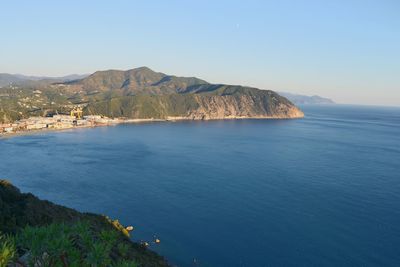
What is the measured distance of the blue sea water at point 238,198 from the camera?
80625mm

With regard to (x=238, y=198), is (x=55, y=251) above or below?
above

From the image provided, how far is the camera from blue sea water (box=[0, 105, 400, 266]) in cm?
8062

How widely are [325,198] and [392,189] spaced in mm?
29238

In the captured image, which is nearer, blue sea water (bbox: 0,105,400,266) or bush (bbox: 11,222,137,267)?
bush (bbox: 11,222,137,267)

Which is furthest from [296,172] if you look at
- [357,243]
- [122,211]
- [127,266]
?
[127,266]

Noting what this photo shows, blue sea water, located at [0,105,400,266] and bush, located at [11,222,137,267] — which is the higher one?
bush, located at [11,222,137,267]

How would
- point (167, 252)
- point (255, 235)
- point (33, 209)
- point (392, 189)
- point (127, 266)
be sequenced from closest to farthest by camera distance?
1. point (127, 266)
2. point (33, 209)
3. point (167, 252)
4. point (255, 235)
5. point (392, 189)

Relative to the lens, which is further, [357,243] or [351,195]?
[351,195]

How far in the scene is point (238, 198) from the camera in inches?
4532

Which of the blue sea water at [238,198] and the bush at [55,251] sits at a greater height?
the bush at [55,251]

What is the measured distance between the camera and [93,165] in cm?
15988

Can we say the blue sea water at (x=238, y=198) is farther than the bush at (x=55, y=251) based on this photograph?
Yes

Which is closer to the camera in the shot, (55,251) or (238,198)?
(55,251)

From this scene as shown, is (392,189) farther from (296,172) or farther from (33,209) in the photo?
(33,209)
